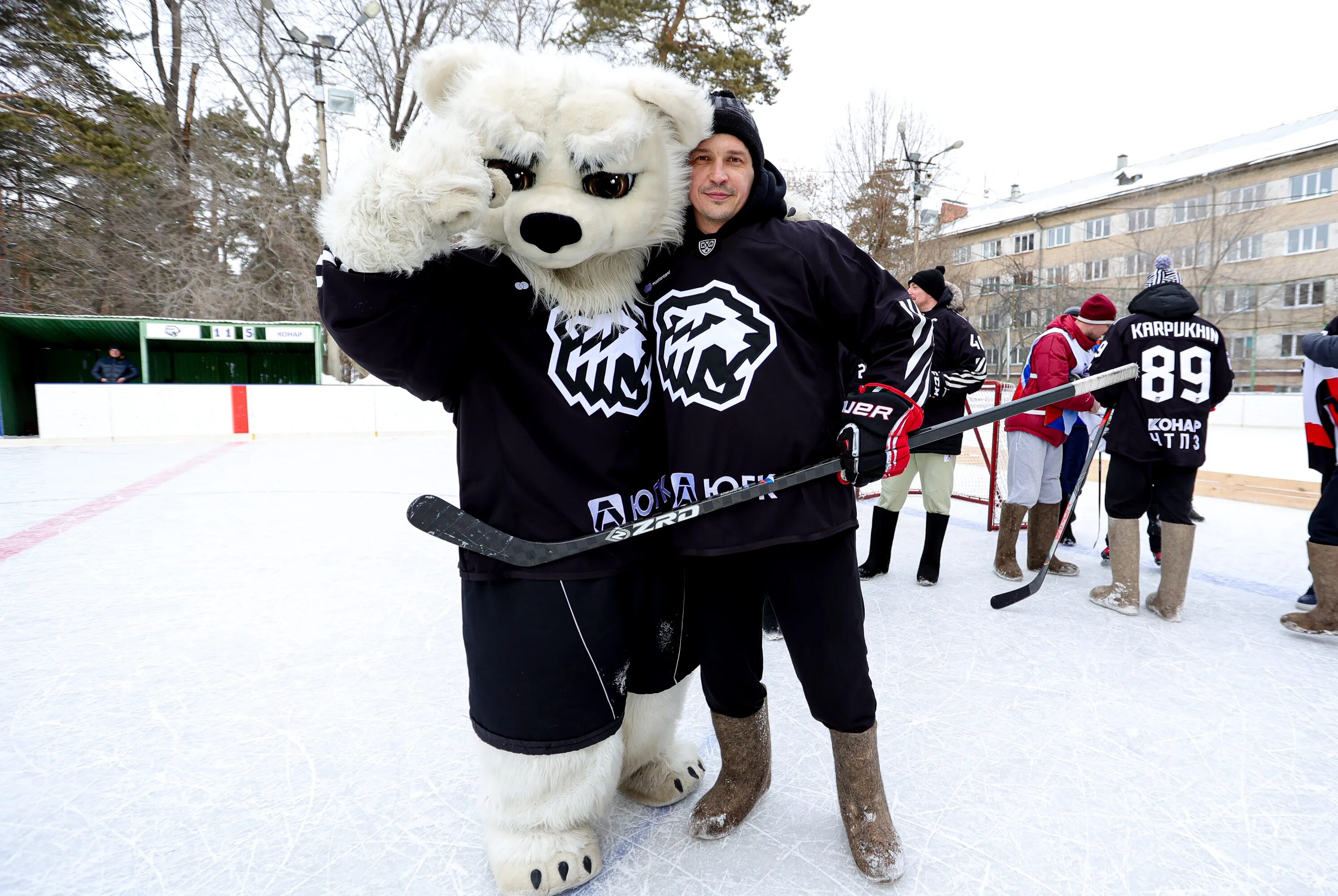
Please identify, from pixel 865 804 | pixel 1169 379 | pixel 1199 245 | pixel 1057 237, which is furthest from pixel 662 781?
pixel 1057 237

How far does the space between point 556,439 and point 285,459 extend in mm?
7215

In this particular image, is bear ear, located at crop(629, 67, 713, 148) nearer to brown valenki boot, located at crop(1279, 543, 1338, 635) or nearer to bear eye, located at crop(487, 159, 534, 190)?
bear eye, located at crop(487, 159, 534, 190)

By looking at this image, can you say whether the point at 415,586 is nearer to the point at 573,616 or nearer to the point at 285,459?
the point at 573,616

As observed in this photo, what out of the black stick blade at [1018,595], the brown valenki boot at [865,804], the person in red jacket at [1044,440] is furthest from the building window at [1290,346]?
the brown valenki boot at [865,804]

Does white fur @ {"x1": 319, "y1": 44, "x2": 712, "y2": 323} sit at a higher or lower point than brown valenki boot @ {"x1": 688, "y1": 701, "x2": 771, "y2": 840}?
higher

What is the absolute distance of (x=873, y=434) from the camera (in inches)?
50.1

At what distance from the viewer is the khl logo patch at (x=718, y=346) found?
1264 mm

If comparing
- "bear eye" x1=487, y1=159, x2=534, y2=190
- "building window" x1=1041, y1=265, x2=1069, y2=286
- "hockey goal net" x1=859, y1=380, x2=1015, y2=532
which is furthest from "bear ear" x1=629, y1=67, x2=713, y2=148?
"building window" x1=1041, y1=265, x2=1069, y2=286

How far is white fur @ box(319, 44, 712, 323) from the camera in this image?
3.58 ft

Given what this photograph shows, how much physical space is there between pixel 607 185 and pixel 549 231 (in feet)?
0.53

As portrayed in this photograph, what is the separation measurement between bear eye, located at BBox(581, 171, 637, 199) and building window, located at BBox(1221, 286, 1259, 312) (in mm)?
16620

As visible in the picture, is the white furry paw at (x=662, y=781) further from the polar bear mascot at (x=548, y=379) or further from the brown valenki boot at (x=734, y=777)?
the polar bear mascot at (x=548, y=379)

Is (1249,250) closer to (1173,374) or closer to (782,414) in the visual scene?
(1173,374)

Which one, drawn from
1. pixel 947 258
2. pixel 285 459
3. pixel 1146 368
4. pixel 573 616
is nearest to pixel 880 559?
pixel 1146 368
